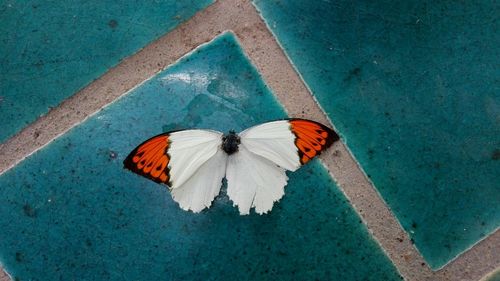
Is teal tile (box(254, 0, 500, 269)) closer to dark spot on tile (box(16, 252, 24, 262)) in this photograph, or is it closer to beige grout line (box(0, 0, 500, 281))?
beige grout line (box(0, 0, 500, 281))

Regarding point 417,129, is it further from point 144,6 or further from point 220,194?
point 144,6

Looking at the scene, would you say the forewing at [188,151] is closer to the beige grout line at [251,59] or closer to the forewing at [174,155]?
the forewing at [174,155]

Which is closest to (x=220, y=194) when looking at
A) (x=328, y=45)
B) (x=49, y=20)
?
(x=328, y=45)

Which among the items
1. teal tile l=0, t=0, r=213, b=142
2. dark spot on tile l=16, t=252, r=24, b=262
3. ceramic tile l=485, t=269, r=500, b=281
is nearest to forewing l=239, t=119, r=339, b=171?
teal tile l=0, t=0, r=213, b=142

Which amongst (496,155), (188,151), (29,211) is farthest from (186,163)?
(496,155)

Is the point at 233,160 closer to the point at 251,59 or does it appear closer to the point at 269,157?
the point at 269,157

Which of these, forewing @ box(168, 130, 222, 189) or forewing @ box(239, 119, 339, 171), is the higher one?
forewing @ box(168, 130, 222, 189)

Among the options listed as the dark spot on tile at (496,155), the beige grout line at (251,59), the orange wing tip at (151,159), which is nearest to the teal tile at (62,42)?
the beige grout line at (251,59)

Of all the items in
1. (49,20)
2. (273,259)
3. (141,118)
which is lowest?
(273,259)
